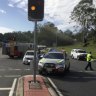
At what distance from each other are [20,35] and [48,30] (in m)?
26.1

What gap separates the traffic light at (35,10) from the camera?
1688 centimetres

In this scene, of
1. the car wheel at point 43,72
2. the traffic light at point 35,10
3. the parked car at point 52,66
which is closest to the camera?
the traffic light at point 35,10

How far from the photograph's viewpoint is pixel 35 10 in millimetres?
16984

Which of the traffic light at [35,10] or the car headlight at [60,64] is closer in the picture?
the traffic light at [35,10]

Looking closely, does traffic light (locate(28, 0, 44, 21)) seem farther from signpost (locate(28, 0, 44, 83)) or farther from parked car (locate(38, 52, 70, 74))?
parked car (locate(38, 52, 70, 74))

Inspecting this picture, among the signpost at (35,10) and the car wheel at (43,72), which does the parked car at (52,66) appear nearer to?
the car wheel at (43,72)

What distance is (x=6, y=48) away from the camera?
57.1m

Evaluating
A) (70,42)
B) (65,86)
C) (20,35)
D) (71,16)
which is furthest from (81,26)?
(65,86)

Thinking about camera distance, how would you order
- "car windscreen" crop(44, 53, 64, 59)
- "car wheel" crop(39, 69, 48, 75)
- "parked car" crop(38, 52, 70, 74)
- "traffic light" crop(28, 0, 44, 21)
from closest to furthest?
"traffic light" crop(28, 0, 44, 21)
"parked car" crop(38, 52, 70, 74)
"car wheel" crop(39, 69, 48, 75)
"car windscreen" crop(44, 53, 64, 59)

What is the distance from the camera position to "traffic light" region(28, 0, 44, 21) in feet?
55.4

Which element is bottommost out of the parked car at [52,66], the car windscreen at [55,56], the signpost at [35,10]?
the parked car at [52,66]

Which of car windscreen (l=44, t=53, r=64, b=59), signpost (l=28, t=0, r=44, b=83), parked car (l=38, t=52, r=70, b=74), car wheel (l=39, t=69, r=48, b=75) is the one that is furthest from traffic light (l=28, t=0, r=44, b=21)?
car windscreen (l=44, t=53, r=64, b=59)

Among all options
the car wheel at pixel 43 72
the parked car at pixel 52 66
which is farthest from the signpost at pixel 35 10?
the car wheel at pixel 43 72

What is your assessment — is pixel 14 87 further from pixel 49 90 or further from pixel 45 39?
pixel 45 39
